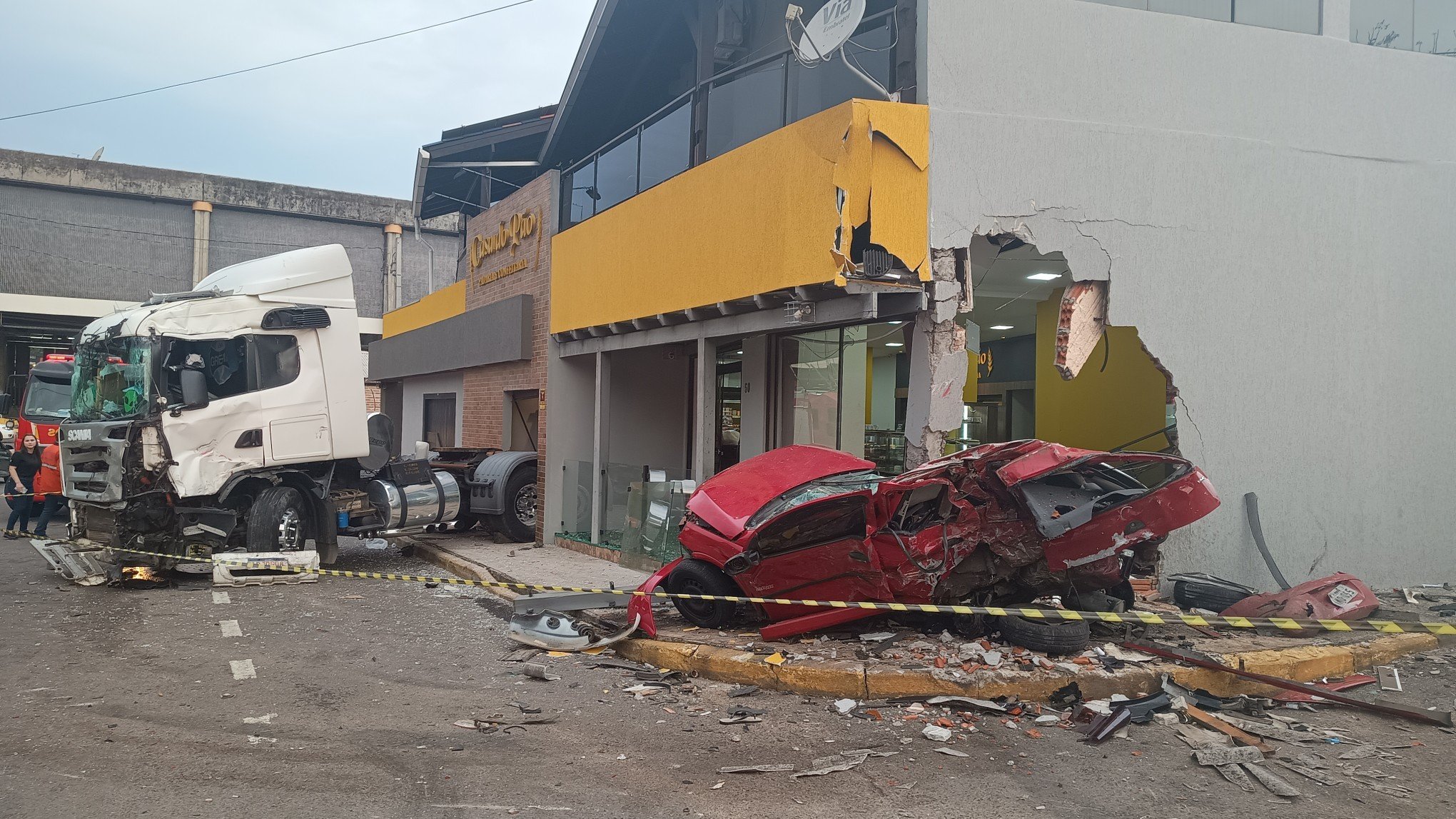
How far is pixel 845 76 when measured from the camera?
1005 cm

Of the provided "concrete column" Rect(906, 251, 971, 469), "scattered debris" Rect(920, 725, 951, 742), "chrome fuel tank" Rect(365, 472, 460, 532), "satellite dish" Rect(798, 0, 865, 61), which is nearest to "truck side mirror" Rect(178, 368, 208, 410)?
"chrome fuel tank" Rect(365, 472, 460, 532)

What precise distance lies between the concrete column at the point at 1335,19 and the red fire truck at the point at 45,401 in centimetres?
1840

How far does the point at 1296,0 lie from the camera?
1028cm

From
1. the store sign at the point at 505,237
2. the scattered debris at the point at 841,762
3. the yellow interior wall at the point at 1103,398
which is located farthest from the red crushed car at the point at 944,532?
the store sign at the point at 505,237

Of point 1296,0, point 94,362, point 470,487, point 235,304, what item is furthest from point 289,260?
point 1296,0

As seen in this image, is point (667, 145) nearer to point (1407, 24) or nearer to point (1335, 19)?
point (1335, 19)

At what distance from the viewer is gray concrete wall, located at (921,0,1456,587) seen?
923 centimetres

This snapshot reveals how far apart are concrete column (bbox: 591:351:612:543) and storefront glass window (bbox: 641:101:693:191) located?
2.81m

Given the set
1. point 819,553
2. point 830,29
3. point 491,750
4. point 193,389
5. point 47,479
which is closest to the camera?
point 491,750

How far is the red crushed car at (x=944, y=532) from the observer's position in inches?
261

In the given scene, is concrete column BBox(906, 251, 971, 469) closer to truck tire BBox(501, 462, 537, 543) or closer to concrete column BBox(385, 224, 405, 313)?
truck tire BBox(501, 462, 537, 543)

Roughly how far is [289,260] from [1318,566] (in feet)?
41.5

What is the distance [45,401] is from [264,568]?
27.1 feet

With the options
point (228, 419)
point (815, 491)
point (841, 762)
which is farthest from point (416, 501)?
point (841, 762)
